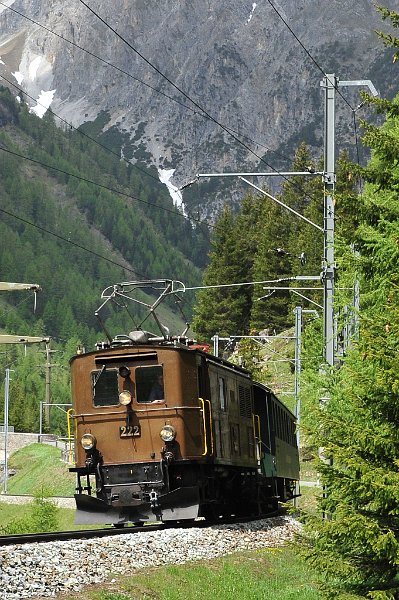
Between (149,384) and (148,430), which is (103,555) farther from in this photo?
(149,384)

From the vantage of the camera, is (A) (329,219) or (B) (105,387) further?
(A) (329,219)

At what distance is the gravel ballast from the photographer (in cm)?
1339

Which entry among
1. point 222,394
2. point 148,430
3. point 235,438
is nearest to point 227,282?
point 235,438

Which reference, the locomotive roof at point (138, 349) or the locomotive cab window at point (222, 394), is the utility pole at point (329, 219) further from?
the locomotive roof at point (138, 349)

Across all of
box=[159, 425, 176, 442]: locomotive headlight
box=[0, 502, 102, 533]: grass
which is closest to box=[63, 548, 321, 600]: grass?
box=[159, 425, 176, 442]: locomotive headlight

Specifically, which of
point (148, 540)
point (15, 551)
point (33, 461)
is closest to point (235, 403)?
point (148, 540)

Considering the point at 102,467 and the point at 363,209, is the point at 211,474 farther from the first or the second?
the point at 363,209

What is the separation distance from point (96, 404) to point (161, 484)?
7.44 feet

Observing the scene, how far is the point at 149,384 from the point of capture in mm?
22922

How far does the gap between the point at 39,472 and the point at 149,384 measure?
67.8m

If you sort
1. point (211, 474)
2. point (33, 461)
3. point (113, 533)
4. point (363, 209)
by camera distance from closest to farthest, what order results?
point (363, 209) < point (113, 533) < point (211, 474) < point (33, 461)

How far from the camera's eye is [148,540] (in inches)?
725

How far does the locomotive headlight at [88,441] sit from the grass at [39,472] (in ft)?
167

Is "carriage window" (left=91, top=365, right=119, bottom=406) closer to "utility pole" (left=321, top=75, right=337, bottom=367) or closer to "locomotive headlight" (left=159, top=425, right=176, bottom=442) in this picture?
"locomotive headlight" (left=159, top=425, right=176, bottom=442)
